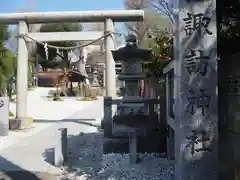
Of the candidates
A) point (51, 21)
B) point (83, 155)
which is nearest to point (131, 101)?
point (83, 155)

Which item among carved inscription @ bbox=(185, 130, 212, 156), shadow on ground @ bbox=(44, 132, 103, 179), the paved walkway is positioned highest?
carved inscription @ bbox=(185, 130, 212, 156)

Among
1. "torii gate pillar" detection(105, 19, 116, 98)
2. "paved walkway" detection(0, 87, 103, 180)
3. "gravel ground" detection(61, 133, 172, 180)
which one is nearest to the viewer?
"gravel ground" detection(61, 133, 172, 180)

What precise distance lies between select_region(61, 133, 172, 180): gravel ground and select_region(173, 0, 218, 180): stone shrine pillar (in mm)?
1287

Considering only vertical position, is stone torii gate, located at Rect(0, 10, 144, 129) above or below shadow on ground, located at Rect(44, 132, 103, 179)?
above

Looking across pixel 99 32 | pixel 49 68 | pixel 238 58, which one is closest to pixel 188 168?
pixel 238 58

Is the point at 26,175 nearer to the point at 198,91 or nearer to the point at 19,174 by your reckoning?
the point at 19,174

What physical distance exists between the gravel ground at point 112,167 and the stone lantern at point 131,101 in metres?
0.33

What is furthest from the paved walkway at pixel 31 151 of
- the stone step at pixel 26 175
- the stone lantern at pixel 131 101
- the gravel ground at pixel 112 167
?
the stone lantern at pixel 131 101

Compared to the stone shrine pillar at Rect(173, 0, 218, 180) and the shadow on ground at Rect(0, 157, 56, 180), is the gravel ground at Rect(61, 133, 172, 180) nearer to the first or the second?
the shadow on ground at Rect(0, 157, 56, 180)

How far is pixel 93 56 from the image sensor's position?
3888cm

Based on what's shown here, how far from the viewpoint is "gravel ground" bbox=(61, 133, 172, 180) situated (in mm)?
4980

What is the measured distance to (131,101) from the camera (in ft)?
20.1

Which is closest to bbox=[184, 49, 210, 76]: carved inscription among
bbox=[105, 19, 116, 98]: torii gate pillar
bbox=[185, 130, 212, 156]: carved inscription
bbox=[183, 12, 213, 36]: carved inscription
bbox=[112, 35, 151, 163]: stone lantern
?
bbox=[183, 12, 213, 36]: carved inscription

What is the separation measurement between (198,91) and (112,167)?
261 centimetres
